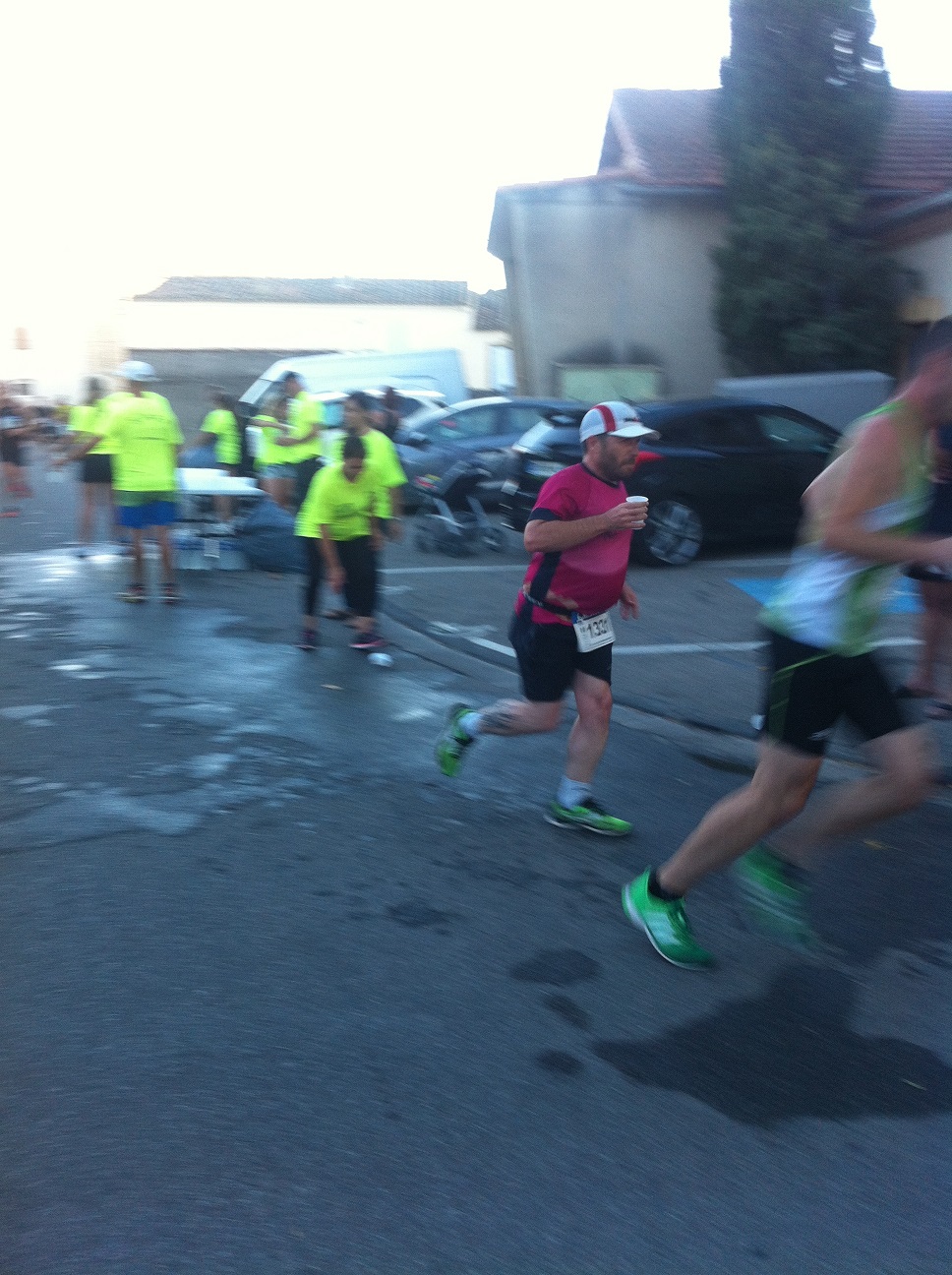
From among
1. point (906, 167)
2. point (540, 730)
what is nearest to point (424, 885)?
point (540, 730)

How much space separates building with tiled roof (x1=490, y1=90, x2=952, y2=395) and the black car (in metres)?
9.49

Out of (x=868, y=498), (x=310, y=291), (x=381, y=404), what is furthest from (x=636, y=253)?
(x=310, y=291)

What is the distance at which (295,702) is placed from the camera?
7414 mm

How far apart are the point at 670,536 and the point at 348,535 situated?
475 cm

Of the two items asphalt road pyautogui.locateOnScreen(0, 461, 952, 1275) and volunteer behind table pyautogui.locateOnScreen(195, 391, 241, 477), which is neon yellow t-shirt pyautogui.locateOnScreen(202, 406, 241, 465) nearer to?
volunteer behind table pyautogui.locateOnScreen(195, 391, 241, 477)

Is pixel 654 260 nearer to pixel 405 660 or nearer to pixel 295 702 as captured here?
pixel 405 660

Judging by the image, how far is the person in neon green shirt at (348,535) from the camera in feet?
27.8

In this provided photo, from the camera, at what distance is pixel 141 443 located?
10.4m

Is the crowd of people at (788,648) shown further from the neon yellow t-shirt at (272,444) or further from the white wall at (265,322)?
the white wall at (265,322)

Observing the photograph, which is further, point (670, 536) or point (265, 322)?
point (265, 322)

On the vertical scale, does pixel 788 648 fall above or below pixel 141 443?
below

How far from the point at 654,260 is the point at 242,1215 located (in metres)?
21.5

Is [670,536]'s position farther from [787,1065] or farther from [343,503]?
[787,1065]

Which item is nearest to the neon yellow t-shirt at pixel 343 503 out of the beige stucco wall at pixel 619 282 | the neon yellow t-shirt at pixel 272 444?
the neon yellow t-shirt at pixel 272 444
